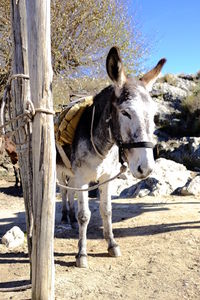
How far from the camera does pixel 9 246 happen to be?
14.5ft

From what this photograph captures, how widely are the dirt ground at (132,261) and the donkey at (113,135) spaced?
0.27 metres

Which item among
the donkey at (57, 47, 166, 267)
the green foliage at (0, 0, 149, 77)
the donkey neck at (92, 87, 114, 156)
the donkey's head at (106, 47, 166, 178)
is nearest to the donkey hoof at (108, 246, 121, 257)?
the donkey at (57, 47, 166, 267)

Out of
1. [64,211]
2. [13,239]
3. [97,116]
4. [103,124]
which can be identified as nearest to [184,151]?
[64,211]

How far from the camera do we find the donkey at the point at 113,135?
281 centimetres

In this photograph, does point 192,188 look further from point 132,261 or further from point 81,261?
point 81,261

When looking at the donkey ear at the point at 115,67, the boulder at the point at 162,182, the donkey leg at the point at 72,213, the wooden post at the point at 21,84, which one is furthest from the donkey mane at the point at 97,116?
the boulder at the point at 162,182

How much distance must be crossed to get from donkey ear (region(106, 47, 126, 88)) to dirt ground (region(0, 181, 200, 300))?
1881 mm

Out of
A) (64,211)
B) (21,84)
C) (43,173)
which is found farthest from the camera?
(64,211)

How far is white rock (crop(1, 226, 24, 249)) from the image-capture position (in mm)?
4460

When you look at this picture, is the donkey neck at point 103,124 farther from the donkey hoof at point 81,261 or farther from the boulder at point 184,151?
the boulder at point 184,151

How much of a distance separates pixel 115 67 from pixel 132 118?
51cm

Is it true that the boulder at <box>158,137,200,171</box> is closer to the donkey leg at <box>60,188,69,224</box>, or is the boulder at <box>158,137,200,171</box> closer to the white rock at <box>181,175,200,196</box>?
the white rock at <box>181,175,200,196</box>

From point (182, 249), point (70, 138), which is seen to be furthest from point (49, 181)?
point (182, 249)

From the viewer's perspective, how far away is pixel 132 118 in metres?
2.84
